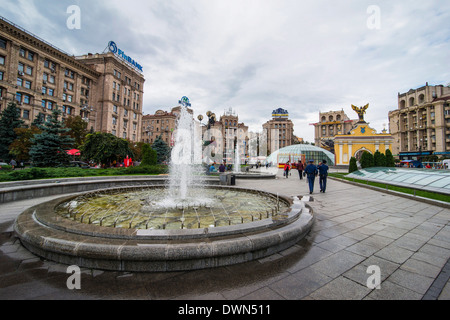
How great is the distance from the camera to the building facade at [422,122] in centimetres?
5662

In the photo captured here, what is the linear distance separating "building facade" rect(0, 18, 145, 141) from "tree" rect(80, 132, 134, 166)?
2037 centimetres

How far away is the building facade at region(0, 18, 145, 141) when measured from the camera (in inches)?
1312

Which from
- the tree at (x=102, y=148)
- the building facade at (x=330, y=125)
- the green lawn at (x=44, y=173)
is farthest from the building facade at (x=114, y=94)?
the building facade at (x=330, y=125)

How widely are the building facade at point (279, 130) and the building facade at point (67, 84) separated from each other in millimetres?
62426

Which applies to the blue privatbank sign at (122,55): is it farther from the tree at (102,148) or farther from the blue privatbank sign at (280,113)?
the blue privatbank sign at (280,113)

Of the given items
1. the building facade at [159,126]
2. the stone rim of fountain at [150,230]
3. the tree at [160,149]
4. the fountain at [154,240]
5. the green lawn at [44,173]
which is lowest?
the fountain at [154,240]

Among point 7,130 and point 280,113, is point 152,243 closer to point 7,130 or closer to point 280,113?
point 7,130

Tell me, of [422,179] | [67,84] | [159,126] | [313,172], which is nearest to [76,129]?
[67,84]

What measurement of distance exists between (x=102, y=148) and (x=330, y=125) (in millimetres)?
100294

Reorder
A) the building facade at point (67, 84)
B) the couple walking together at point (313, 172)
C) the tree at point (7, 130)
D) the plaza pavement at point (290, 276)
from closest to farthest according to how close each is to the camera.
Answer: the plaza pavement at point (290, 276), the couple walking together at point (313, 172), the tree at point (7, 130), the building facade at point (67, 84)

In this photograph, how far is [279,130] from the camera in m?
97.5

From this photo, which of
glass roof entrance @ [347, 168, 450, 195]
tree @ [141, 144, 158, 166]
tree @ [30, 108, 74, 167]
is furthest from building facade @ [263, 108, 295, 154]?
tree @ [30, 108, 74, 167]

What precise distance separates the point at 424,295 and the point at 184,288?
2.71 metres
